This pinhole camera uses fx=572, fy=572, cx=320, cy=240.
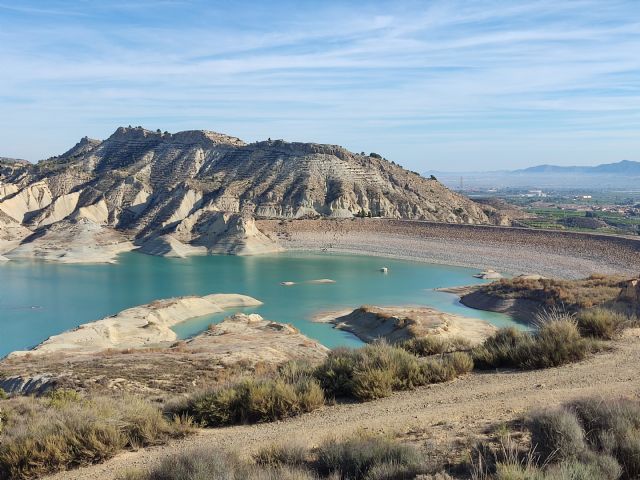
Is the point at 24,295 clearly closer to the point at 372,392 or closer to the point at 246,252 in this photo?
the point at 246,252

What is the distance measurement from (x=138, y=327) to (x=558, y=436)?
23772 mm

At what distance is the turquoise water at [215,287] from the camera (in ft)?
96.4

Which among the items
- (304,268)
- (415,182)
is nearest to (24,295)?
(304,268)

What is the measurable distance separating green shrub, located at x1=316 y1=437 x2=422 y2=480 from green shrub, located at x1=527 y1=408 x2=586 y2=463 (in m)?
1.01

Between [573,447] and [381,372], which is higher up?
[573,447]

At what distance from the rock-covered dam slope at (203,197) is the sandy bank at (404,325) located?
32960 millimetres

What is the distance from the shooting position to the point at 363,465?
4.61 meters

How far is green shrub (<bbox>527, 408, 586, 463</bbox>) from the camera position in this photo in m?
4.41

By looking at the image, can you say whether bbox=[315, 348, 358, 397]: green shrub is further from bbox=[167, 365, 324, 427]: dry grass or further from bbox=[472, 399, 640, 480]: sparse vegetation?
bbox=[472, 399, 640, 480]: sparse vegetation

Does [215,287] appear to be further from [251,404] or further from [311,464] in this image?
[311,464]

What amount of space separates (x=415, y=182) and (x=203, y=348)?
72.1 meters

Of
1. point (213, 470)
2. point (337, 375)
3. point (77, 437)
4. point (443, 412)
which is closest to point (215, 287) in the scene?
point (337, 375)

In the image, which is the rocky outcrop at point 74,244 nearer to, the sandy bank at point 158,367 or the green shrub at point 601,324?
the sandy bank at point 158,367

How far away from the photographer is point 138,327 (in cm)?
2595
